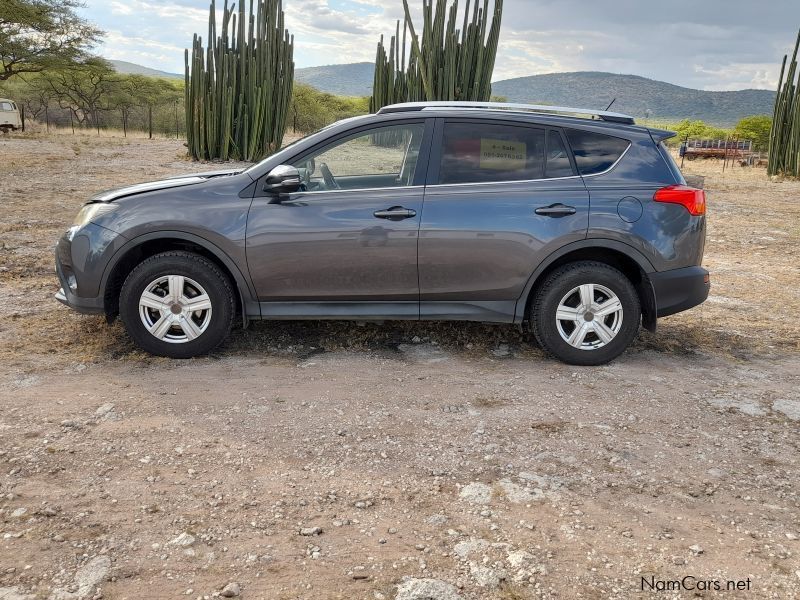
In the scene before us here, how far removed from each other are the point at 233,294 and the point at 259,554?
7.37 feet

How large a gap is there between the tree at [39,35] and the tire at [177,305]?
31.6 m

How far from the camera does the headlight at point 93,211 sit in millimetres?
4480

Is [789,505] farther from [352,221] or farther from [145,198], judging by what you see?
[145,198]

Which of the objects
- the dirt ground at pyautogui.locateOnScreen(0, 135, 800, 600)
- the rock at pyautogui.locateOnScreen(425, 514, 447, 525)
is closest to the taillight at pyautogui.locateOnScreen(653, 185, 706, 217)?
the dirt ground at pyautogui.locateOnScreen(0, 135, 800, 600)

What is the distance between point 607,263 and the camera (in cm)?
468

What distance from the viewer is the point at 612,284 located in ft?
14.9

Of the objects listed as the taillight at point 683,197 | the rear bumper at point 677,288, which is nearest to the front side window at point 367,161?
the taillight at point 683,197

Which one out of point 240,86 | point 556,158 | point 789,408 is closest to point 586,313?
point 556,158

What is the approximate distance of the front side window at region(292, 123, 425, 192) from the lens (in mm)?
4551

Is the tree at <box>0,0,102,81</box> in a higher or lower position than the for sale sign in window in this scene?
higher

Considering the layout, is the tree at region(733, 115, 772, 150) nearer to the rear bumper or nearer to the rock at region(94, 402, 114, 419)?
the rear bumper

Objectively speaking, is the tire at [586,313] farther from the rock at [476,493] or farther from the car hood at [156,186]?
the car hood at [156,186]

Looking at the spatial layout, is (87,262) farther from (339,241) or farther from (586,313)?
(586,313)

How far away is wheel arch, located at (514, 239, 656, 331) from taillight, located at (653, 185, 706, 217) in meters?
0.38
